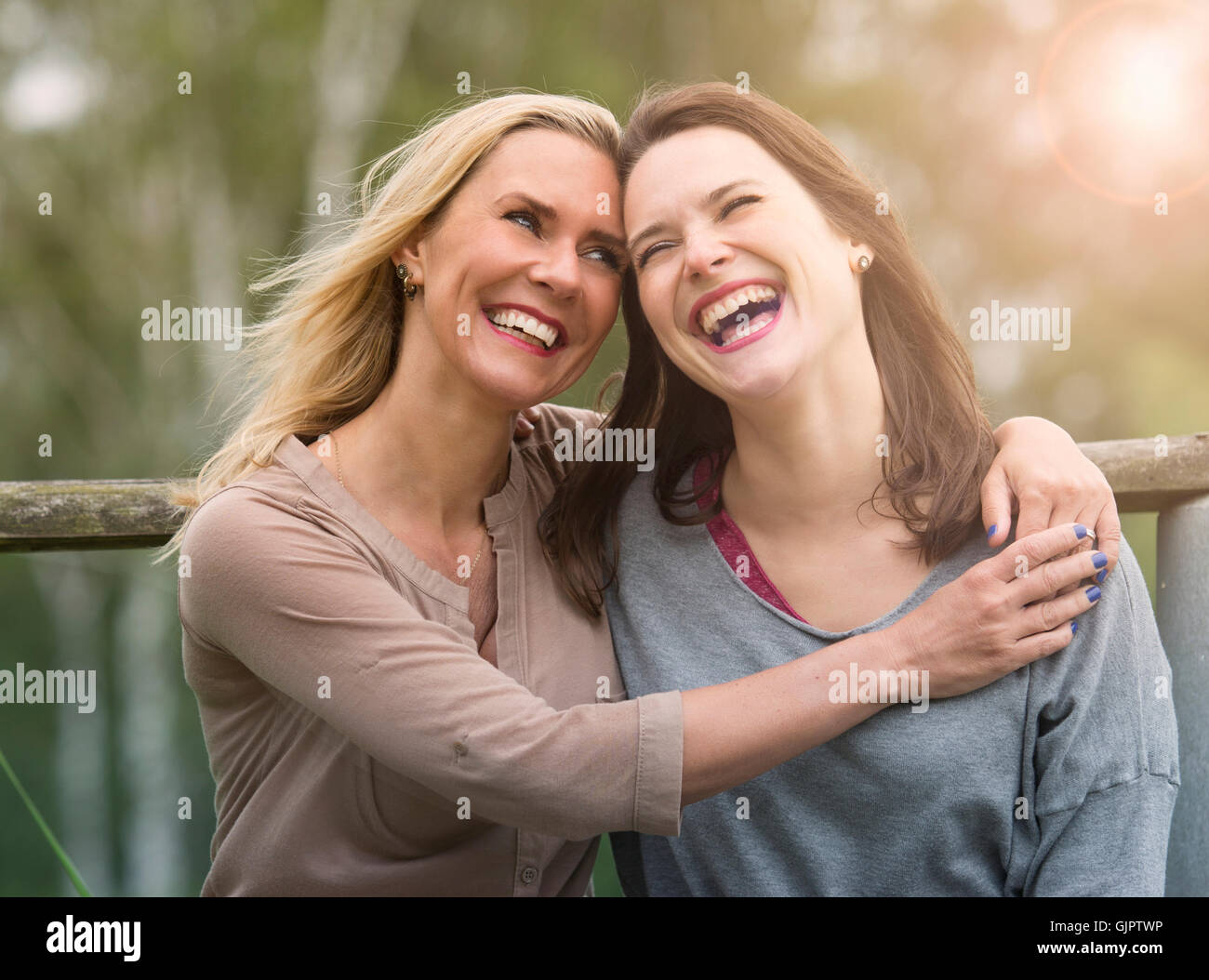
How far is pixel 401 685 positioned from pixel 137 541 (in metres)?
0.71

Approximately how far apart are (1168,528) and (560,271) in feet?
3.85

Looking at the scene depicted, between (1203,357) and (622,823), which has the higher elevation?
(1203,357)

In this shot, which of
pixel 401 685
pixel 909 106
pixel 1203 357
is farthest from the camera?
pixel 909 106

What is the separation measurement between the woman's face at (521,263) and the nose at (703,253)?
176 mm

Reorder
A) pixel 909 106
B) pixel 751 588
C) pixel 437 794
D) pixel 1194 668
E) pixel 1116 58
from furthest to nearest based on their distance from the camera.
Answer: pixel 909 106, pixel 1116 58, pixel 1194 668, pixel 751 588, pixel 437 794

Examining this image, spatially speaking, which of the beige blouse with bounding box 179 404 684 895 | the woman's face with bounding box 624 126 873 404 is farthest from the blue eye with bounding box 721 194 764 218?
the beige blouse with bounding box 179 404 684 895

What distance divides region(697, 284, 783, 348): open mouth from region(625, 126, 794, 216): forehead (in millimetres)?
169

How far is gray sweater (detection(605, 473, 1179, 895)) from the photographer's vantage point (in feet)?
4.70

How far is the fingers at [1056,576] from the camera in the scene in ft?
4.61

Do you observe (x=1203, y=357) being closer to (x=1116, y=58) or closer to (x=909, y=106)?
(x=1116, y=58)

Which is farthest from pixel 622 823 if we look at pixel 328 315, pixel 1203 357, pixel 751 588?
pixel 1203 357

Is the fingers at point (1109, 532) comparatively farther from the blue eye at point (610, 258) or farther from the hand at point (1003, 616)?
the blue eye at point (610, 258)

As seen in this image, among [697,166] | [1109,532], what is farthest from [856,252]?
[1109,532]

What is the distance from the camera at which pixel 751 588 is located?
1.65 metres
